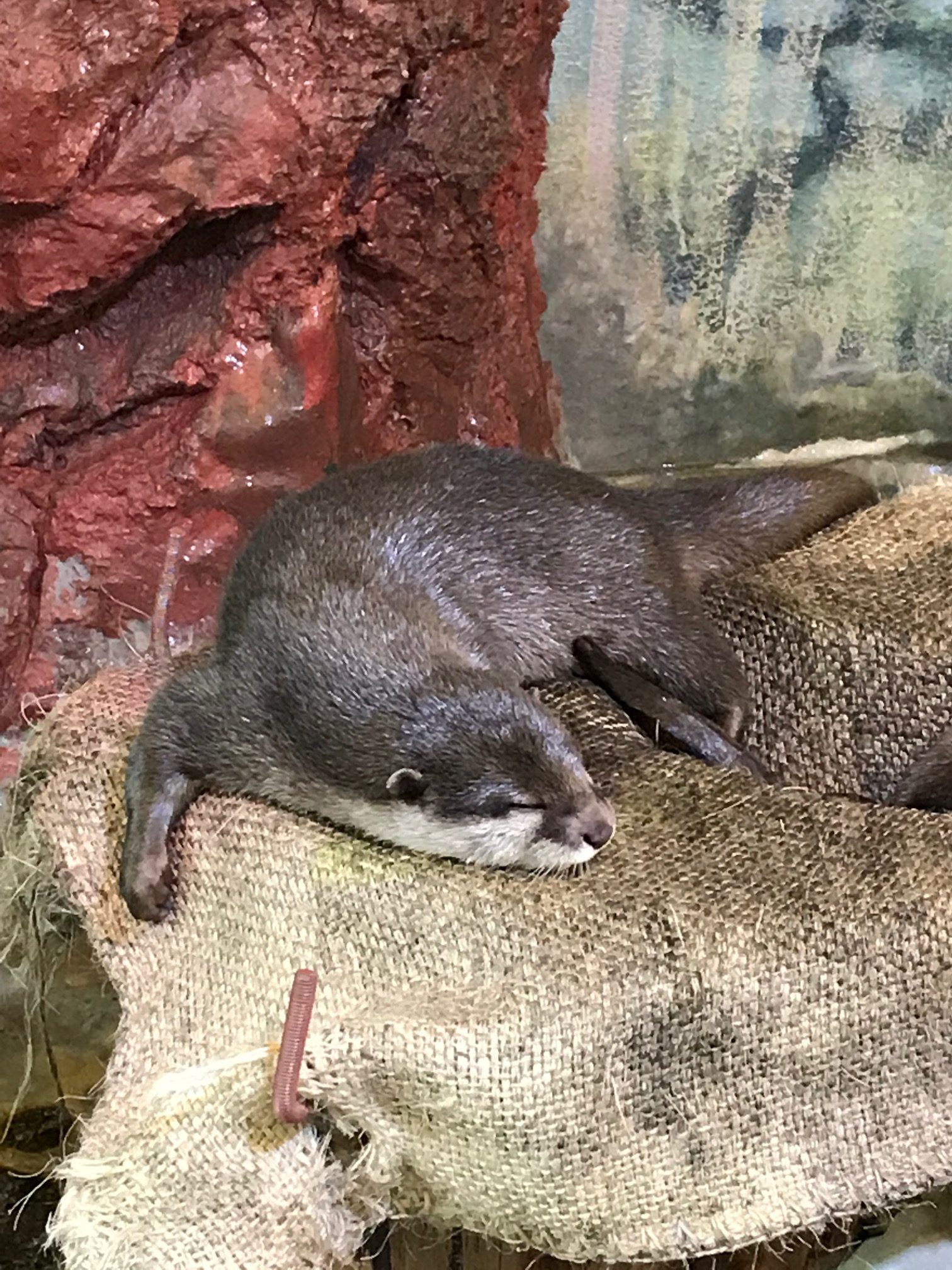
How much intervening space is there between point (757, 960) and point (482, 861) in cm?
29

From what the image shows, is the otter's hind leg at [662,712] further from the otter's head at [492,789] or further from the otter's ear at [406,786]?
the otter's ear at [406,786]

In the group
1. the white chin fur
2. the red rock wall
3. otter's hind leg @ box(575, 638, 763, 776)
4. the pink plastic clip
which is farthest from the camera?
the red rock wall

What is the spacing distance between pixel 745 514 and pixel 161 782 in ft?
2.70

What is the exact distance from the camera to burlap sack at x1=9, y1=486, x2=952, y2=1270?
3.52 feet

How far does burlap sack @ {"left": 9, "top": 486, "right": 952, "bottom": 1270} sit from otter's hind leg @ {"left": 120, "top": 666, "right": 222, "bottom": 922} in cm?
5

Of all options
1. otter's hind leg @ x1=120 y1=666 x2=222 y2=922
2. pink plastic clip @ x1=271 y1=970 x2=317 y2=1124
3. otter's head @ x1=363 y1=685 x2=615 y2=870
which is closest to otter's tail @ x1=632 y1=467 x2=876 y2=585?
otter's head @ x1=363 y1=685 x2=615 y2=870

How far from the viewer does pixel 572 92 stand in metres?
2.32

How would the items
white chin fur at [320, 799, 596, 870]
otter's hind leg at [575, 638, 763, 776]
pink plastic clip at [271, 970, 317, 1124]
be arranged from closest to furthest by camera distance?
pink plastic clip at [271, 970, 317, 1124], white chin fur at [320, 799, 596, 870], otter's hind leg at [575, 638, 763, 776]

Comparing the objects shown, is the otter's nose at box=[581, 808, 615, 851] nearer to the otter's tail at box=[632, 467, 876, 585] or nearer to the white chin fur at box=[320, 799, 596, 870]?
the white chin fur at box=[320, 799, 596, 870]

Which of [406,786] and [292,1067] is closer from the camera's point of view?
[292,1067]

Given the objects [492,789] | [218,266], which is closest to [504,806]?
[492,789]

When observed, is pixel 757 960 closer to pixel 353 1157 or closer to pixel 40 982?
pixel 353 1157

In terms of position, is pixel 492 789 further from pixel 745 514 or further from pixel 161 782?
pixel 745 514

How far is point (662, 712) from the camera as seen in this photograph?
1429 millimetres
